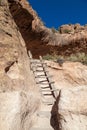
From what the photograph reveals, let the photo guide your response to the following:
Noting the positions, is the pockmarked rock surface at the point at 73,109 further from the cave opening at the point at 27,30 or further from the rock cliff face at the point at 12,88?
the cave opening at the point at 27,30

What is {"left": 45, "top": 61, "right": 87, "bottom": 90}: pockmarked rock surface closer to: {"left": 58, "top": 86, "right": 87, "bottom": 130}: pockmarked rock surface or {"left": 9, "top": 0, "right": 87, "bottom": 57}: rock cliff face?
{"left": 9, "top": 0, "right": 87, "bottom": 57}: rock cliff face

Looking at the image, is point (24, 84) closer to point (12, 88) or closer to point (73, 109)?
point (12, 88)

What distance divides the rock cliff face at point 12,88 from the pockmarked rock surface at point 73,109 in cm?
50

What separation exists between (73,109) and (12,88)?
5.56ft

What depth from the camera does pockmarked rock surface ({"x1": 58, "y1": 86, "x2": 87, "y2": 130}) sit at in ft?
10.8

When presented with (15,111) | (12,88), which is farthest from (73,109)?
(12,88)

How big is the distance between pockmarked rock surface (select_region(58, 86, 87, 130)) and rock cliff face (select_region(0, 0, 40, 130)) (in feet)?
1.63

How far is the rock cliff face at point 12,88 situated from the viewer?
2924 mm

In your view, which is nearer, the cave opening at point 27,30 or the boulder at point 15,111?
the boulder at point 15,111

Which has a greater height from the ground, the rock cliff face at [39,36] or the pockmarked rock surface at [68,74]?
the rock cliff face at [39,36]

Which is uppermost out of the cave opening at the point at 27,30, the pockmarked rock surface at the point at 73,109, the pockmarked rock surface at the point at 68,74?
the cave opening at the point at 27,30

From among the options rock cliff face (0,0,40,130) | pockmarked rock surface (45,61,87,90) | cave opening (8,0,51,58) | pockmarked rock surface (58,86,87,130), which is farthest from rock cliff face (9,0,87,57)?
pockmarked rock surface (58,86,87,130)

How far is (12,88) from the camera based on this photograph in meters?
4.68

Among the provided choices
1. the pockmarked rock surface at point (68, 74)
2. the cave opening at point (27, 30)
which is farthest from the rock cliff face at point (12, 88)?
the cave opening at point (27, 30)
